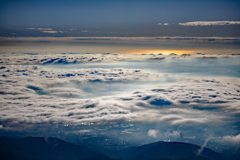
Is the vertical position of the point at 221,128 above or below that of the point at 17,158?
above

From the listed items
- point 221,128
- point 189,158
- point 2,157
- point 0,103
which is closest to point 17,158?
point 2,157

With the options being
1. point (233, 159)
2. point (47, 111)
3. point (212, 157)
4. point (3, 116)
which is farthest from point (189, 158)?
point (3, 116)

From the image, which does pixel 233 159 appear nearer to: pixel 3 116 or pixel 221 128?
pixel 221 128

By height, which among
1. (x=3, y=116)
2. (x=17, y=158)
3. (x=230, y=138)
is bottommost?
(x=17, y=158)

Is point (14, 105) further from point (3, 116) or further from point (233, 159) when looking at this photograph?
point (233, 159)

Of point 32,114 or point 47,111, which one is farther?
point 47,111

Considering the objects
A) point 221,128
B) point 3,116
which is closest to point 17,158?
point 3,116

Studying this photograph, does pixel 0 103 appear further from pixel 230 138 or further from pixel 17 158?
pixel 230 138

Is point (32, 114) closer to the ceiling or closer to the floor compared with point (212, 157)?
closer to the ceiling
